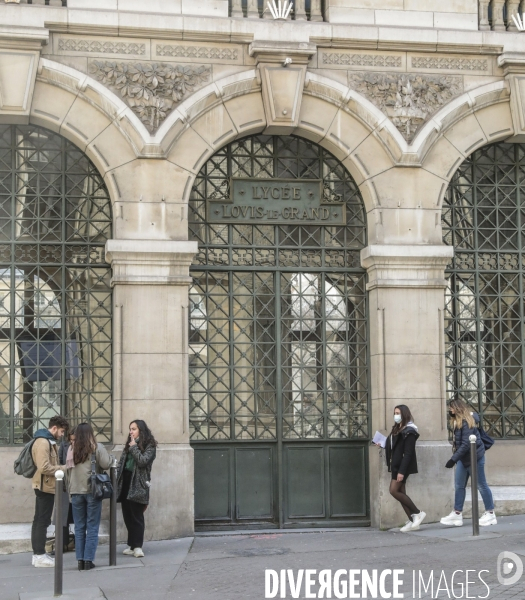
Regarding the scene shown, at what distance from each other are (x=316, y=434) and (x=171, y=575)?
4.27 meters

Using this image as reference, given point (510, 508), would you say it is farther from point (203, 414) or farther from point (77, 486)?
point (77, 486)

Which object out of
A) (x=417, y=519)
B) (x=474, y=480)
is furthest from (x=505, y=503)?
(x=474, y=480)

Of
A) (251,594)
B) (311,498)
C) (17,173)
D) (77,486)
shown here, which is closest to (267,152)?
(17,173)

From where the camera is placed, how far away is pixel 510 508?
49.5 feet

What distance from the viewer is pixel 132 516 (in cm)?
1262

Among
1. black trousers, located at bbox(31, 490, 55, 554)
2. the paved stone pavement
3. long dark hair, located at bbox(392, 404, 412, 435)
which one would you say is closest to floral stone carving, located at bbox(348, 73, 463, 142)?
long dark hair, located at bbox(392, 404, 412, 435)

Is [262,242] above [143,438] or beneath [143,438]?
above

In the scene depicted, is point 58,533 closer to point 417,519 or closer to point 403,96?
point 417,519

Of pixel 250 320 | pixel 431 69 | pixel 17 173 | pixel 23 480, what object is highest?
pixel 431 69

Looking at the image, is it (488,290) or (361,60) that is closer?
(361,60)

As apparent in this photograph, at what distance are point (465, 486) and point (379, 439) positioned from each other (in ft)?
4.31

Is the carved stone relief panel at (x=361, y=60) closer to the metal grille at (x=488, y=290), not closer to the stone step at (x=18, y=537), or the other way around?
the metal grille at (x=488, y=290)

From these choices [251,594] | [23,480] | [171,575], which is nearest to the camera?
[251,594]

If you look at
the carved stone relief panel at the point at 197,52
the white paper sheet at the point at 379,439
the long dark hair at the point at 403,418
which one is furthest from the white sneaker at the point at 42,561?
the carved stone relief panel at the point at 197,52
